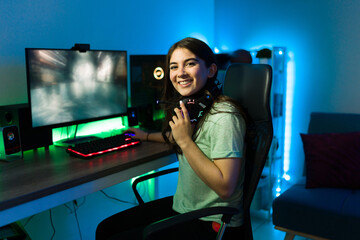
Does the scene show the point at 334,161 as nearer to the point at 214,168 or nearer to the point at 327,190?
the point at 327,190

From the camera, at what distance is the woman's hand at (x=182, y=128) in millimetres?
1335

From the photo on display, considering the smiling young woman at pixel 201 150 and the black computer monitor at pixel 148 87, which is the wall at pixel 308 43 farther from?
the smiling young woman at pixel 201 150

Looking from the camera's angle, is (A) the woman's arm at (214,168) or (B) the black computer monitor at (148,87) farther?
(B) the black computer monitor at (148,87)

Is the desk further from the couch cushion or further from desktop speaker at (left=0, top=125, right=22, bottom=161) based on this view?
the couch cushion

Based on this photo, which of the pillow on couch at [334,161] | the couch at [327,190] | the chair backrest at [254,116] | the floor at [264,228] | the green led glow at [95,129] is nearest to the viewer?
the chair backrest at [254,116]

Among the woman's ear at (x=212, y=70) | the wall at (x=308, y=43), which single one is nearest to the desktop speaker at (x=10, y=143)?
the woman's ear at (x=212, y=70)

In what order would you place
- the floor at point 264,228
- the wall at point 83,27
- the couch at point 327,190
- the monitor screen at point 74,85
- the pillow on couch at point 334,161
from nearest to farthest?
the monitor screen at point 74,85 → the wall at point 83,27 → the couch at point 327,190 → the pillow on couch at point 334,161 → the floor at point 264,228

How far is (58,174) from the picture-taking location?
1.41 meters

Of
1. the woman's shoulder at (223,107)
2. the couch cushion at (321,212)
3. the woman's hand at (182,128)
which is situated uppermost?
the woman's shoulder at (223,107)

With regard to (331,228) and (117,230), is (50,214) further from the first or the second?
(331,228)

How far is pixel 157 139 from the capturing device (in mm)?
1957

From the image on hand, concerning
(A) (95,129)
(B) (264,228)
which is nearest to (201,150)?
(A) (95,129)

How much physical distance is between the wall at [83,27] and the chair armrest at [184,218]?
1223 mm

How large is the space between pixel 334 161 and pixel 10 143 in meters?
1.95
